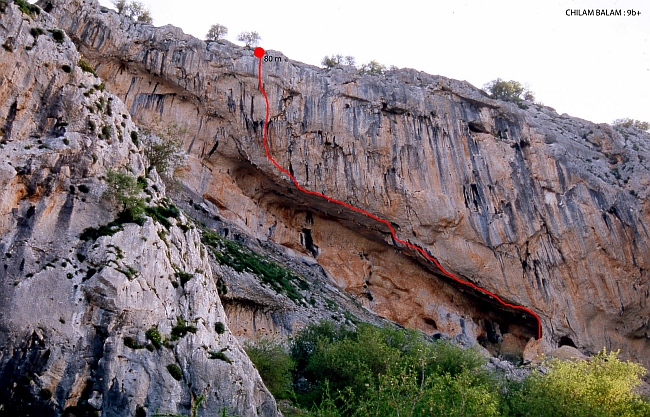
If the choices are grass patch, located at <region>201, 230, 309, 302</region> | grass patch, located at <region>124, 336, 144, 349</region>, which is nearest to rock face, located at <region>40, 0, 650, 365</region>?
grass patch, located at <region>201, 230, 309, 302</region>

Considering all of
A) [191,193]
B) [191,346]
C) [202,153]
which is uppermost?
[202,153]

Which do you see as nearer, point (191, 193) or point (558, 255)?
point (191, 193)

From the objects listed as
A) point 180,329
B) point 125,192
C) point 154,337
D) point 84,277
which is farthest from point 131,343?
point 125,192

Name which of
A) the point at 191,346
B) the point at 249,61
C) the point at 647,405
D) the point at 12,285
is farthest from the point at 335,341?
the point at 249,61

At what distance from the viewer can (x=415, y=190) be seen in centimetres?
3906

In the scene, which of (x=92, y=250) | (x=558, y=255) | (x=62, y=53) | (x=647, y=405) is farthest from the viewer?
(x=558, y=255)

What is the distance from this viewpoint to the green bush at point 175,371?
49.8ft

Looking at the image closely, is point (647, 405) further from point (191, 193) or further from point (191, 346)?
point (191, 193)

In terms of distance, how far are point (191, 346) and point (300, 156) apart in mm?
23061

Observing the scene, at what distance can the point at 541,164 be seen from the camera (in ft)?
137

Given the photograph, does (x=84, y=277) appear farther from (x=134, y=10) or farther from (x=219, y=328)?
(x=134, y=10)

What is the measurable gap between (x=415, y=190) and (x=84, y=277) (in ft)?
88.5

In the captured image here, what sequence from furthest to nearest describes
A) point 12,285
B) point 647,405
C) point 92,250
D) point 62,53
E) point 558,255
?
point 558,255, point 62,53, point 647,405, point 92,250, point 12,285

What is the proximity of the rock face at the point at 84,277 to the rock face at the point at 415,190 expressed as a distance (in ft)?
57.3
